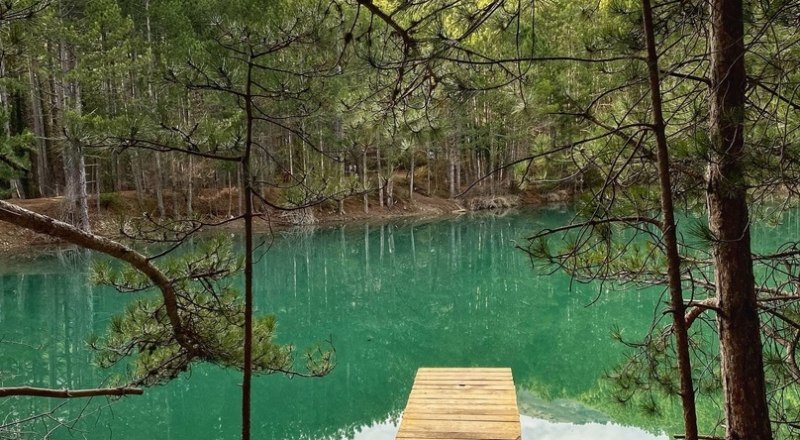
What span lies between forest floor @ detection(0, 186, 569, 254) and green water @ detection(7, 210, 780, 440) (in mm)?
1629

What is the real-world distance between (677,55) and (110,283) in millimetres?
3144

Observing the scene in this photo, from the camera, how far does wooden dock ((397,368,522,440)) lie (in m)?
3.91

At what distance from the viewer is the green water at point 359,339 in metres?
6.19

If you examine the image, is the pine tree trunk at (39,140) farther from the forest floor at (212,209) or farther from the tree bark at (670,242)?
the tree bark at (670,242)

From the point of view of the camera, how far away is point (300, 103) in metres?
2.33

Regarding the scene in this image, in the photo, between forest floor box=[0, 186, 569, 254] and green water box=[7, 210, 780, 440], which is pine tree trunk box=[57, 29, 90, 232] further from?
green water box=[7, 210, 780, 440]

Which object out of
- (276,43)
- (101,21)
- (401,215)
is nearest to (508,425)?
(276,43)

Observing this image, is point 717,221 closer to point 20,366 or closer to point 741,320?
point 741,320

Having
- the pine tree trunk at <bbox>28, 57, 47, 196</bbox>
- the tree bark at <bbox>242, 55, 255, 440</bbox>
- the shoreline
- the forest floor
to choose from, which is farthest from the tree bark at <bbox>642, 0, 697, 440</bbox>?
the pine tree trunk at <bbox>28, 57, 47, 196</bbox>

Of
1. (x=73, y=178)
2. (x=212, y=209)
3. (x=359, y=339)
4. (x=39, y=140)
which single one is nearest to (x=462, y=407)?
(x=359, y=339)

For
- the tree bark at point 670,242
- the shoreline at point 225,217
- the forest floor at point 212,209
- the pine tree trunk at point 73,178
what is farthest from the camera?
the forest floor at point 212,209

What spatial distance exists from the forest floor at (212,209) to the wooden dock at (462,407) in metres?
5.92

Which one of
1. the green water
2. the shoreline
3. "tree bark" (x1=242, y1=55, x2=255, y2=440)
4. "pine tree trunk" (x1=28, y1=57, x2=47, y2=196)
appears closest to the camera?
"tree bark" (x1=242, y1=55, x2=255, y2=440)

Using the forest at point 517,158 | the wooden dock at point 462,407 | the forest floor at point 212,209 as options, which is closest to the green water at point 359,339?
the forest at point 517,158
